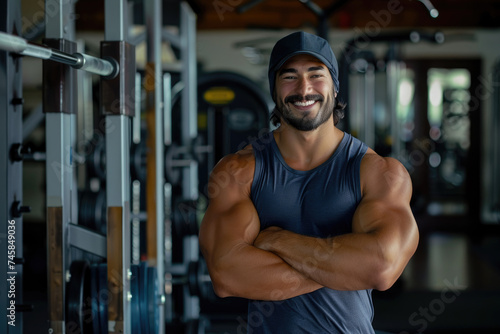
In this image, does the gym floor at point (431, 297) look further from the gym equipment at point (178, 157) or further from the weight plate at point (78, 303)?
the weight plate at point (78, 303)

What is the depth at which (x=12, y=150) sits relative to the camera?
1.67 m

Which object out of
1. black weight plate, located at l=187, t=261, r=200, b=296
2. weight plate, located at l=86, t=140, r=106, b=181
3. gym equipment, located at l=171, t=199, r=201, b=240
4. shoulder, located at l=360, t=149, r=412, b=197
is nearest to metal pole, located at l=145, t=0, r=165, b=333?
black weight plate, located at l=187, t=261, r=200, b=296

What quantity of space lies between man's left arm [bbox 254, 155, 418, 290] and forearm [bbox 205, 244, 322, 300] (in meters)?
0.02

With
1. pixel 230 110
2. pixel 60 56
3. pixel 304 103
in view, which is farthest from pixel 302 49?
pixel 230 110

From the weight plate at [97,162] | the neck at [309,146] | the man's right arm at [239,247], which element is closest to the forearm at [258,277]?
the man's right arm at [239,247]

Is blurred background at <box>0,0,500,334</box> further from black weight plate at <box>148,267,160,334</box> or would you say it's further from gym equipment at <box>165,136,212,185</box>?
black weight plate at <box>148,267,160,334</box>

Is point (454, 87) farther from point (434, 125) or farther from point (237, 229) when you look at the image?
point (237, 229)

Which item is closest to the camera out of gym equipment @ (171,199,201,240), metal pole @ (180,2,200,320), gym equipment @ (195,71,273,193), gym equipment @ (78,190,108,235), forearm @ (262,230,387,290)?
forearm @ (262,230,387,290)

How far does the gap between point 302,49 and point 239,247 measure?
495mm

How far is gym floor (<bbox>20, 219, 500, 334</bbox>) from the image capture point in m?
3.46

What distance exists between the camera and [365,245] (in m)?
1.30

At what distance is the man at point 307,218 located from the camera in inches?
51.6

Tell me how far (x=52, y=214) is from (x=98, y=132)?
2413 mm

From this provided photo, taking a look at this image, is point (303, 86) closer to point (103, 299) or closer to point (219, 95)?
point (103, 299)
